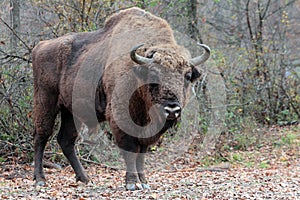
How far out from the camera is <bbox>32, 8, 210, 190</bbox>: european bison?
6.22 m

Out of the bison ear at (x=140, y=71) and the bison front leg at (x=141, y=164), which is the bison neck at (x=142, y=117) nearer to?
the bison front leg at (x=141, y=164)

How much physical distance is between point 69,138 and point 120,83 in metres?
1.83

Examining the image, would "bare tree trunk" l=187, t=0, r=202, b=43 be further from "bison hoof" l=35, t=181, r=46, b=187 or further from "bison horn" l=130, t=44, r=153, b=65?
"bison hoof" l=35, t=181, r=46, b=187

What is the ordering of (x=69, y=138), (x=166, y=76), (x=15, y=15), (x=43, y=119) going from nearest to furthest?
1. (x=166, y=76)
2. (x=43, y=119)
3. (x=69, y=138)
4. (x=15, y=15)

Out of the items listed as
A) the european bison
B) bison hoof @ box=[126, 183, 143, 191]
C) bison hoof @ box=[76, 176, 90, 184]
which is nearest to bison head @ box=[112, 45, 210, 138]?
the european bison

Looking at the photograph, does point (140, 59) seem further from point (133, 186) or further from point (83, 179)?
point (83, 179)

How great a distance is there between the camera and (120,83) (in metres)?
6.52

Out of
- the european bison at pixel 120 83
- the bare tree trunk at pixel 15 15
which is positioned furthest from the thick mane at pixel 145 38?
the bare tree trunk at pixel 15 15

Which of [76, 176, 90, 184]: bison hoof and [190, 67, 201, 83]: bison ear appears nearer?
[190, 67, 201, 83]: bison ear

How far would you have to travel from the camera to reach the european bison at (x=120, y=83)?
6.22 metres

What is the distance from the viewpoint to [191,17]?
522 inches

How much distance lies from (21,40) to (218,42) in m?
8.47

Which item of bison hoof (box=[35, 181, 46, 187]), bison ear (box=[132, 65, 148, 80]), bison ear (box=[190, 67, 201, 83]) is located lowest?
bison hoof (box=[35, 181, 46, 187])

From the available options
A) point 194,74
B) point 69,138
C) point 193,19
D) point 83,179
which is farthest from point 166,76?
point 193,19
